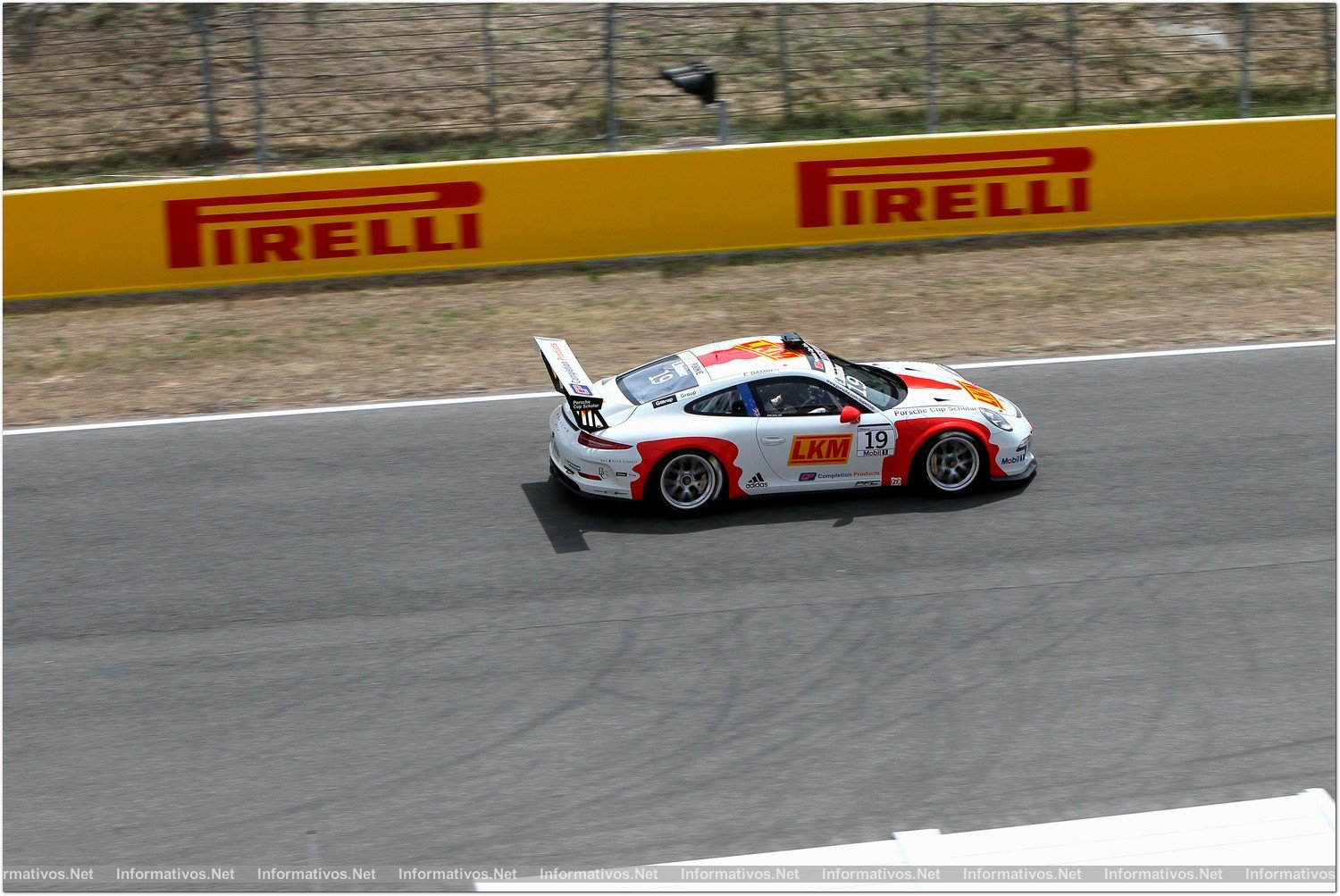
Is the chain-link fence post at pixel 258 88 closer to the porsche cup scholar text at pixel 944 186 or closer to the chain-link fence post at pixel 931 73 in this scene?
the porsche cup scholar text at pixel 944 186

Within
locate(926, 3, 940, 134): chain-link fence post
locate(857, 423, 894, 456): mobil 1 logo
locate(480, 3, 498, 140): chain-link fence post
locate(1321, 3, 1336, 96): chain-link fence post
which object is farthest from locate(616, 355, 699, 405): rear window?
locate(1321, 3, 1336, 96): chain-link fence post

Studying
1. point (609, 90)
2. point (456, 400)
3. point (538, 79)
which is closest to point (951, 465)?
point (456, 400)

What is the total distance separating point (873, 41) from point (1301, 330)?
25.6ft

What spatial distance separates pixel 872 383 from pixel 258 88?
986 centimetres

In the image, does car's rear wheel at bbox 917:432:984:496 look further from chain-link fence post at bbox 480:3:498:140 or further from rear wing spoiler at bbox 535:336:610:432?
chain-link fence post at bbox 480:3:498:140

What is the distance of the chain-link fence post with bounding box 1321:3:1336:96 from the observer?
1942cm

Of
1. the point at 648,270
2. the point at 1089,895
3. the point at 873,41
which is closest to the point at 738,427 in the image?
the point at 1089,895

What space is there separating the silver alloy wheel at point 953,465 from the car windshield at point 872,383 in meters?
0.48

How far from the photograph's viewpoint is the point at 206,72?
17000mm

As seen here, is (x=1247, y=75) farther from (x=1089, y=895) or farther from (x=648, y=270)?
(x=1089, y=895)

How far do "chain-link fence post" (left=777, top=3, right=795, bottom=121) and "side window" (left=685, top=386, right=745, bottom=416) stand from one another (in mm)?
9734

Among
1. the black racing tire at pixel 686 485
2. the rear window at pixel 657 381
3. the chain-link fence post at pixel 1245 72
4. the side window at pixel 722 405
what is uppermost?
the chain-link fence post at pixel 1245 72

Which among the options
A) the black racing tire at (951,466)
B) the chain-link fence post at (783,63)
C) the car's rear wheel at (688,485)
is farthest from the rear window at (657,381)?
the chain-link fence post at (783,63)

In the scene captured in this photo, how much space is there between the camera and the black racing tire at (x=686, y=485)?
935 cm
